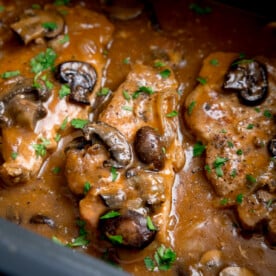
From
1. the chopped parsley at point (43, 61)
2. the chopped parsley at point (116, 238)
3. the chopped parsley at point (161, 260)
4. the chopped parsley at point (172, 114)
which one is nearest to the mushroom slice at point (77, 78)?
the chopped parsley at point (43, 61)


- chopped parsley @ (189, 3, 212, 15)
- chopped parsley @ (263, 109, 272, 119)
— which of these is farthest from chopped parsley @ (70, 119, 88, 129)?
chopped parsley @ (189, 3, 212, 15)

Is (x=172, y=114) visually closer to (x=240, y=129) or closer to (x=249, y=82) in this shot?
(x=240, y=129)

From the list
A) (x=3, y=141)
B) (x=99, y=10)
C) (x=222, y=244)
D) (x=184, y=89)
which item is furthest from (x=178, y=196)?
(x=99, y=10)

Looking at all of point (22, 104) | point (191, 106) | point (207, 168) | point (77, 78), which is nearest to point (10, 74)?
point (22, 104)

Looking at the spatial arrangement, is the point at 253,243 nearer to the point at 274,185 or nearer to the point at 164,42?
the point at 274,185

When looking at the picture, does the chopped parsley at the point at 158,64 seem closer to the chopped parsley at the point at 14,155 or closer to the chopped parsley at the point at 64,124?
the chopped parsley at the point at 64,124
